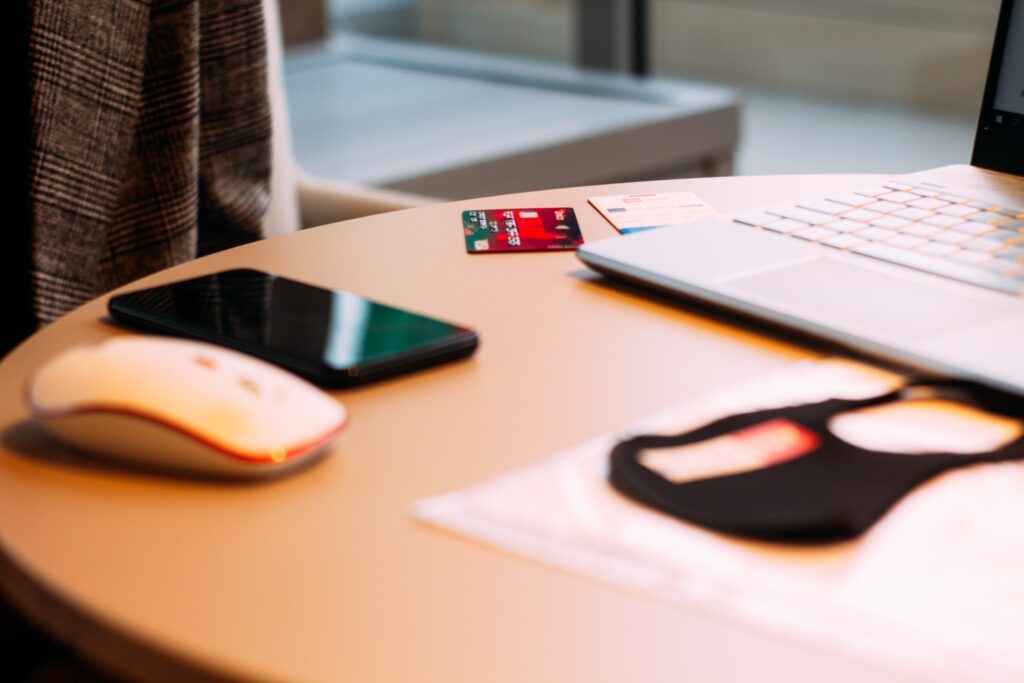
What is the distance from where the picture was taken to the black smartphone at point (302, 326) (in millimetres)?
484

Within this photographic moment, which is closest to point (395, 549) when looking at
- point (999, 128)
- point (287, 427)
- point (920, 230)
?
point (287, 427)

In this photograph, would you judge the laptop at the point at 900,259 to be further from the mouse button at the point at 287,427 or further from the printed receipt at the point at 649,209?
the mouse button at the point at 287,427

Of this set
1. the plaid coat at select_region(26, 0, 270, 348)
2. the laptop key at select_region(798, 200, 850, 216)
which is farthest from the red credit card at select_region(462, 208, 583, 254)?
the plaid coat at select_region(26, 0, 270, 348)

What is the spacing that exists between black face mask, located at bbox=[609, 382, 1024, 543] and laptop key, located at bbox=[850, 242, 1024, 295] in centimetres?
13

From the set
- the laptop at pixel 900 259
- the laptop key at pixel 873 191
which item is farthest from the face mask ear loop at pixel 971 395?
the laptop key at pixel 873 191

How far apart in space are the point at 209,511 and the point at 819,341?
0.29m

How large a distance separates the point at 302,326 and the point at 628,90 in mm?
1888

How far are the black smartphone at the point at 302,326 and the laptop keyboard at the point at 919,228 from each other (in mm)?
229

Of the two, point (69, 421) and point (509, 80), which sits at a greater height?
point (69, 421)

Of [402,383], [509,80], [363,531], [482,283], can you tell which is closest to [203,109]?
[482,283]

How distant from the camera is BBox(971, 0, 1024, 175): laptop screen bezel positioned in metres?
0.69

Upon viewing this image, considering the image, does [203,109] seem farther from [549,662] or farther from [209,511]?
[549,662]

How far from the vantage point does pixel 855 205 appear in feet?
2.16

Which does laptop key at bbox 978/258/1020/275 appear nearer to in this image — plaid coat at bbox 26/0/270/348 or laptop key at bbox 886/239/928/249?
laptop key at bbox 886/239/928/249
